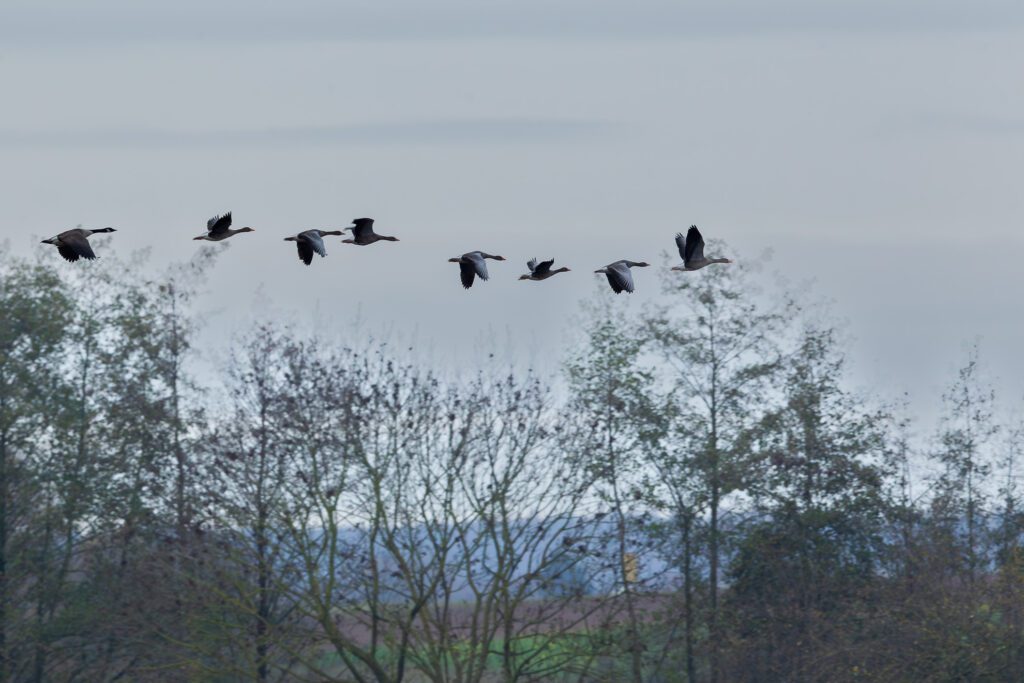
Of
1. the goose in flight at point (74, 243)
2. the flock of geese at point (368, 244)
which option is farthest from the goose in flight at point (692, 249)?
the goose in flight at point (74, 243)

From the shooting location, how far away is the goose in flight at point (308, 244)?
734 inches

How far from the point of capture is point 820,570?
39.5 meters

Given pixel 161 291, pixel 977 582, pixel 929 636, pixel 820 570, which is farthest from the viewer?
pixel 161 291

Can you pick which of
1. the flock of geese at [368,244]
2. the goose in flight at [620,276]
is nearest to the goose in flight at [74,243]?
the flock of geese at [368,244]

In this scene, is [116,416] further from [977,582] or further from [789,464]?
[977,582]

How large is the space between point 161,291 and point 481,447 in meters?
11.3

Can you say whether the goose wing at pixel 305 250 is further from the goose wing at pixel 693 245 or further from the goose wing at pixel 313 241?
the goose wing at pixel 693 245

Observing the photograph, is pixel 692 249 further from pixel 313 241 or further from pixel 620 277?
pixel 313 241

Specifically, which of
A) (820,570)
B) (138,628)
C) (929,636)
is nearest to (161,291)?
(138,628)

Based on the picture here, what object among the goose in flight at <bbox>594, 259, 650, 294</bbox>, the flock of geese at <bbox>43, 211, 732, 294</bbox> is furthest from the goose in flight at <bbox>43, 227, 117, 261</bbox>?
the goose in flight at <bbox>594, 259, 650, 294</bbox>

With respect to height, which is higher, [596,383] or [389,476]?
[596,383]

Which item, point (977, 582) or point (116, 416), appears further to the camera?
point (116, 416)

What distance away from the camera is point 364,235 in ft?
64.5

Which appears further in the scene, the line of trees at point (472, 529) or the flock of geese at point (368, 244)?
the line of trees at point (472, 529)
